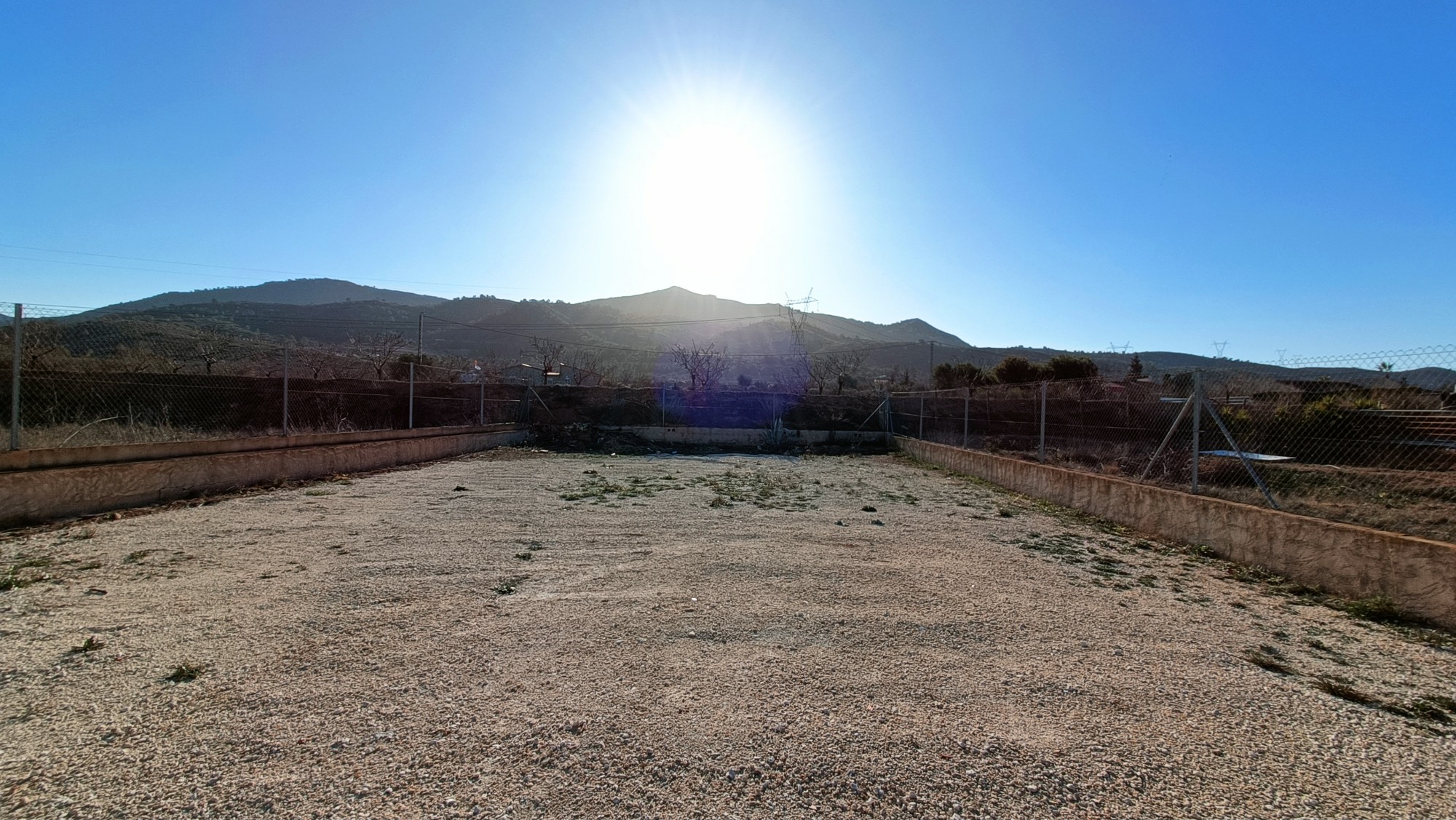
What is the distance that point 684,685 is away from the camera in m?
2.88

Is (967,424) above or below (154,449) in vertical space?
above

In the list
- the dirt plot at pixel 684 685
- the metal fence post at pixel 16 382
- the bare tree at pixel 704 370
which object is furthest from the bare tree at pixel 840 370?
the metal fence post at pixel 16 382

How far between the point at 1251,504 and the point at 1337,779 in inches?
172

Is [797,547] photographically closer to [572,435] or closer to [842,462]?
A: [842,462]

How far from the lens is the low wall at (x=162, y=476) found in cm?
589

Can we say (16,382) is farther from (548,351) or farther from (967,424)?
(548,351)

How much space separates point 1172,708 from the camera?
2.78m

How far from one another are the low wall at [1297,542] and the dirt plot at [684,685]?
13.5 inches

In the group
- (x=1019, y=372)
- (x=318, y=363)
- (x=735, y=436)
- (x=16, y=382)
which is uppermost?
(x=1019, y=372)

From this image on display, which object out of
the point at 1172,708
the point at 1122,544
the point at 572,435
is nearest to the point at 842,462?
the point at 572,435

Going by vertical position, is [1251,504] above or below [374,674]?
above

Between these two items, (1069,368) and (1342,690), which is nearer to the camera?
(1342,690)

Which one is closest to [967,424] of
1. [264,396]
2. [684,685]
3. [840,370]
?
[684,685]

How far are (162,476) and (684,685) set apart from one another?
7650 mm
